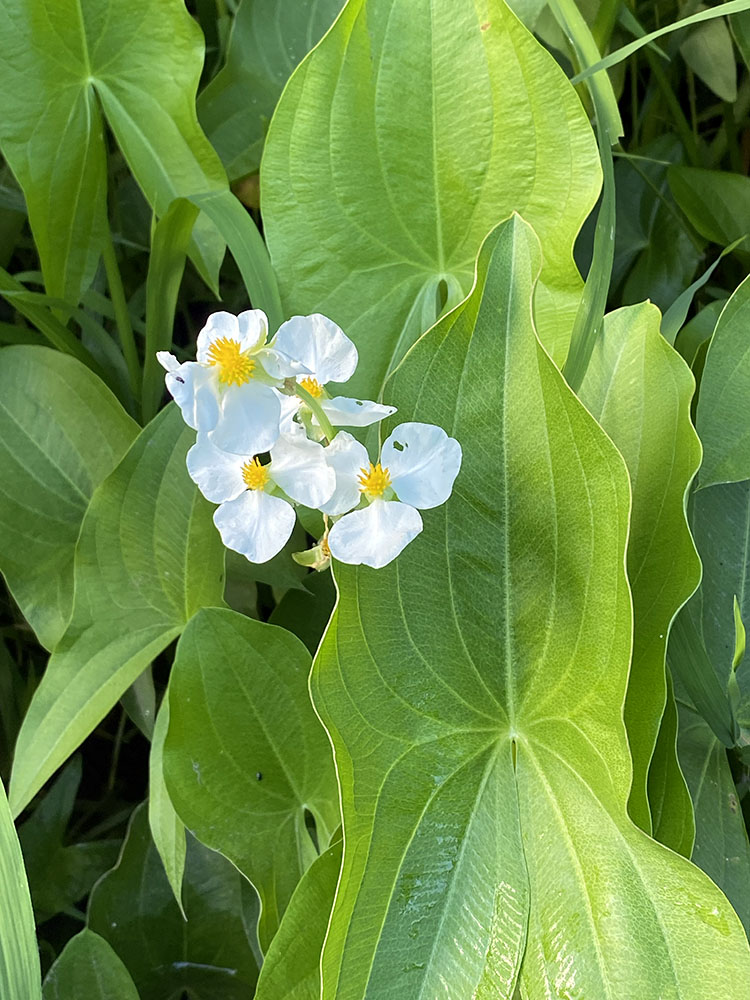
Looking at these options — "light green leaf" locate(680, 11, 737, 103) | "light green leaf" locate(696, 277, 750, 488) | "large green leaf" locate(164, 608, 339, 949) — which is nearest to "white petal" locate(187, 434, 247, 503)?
"large green leaf" locate(164, 608, 339, 949)

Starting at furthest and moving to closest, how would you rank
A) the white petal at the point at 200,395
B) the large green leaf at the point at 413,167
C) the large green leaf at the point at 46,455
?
the large green leaf at the point at 46,455, the large green leaf at the point at 413,167, the white petal at the point at 200,395

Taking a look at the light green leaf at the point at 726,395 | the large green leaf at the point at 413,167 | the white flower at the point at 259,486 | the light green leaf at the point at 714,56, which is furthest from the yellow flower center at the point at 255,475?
the light green leaf at the point at 714,56

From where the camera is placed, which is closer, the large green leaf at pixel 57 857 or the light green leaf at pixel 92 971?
the light green leaf at pixel 92 971

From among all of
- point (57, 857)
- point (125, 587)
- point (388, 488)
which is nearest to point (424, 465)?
point (388, 488)

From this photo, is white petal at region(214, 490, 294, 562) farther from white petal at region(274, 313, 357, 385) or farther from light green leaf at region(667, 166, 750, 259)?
light green leaf at region(667, 166, 750, 259)

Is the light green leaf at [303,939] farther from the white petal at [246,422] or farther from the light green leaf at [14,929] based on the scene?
the white petal at [246,422]

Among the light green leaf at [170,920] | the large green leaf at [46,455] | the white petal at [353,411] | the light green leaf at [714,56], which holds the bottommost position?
the light green leaf at [170,920]

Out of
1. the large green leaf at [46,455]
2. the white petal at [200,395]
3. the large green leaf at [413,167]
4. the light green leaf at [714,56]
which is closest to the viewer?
the white petal at [200,395]
